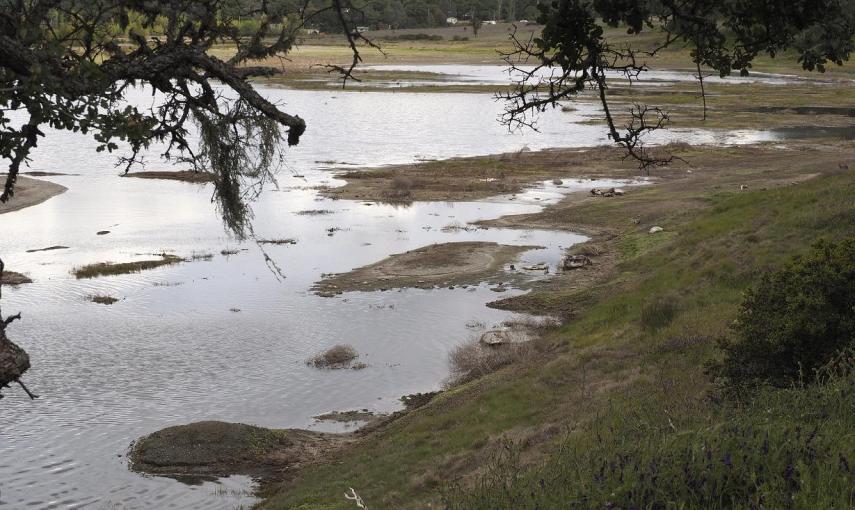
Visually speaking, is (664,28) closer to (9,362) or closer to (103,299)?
(9,362)

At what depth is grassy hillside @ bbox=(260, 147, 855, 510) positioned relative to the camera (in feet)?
23.1

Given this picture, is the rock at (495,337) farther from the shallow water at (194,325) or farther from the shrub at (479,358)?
the shallow water at (194,325)

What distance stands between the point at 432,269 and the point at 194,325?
33.1 feet

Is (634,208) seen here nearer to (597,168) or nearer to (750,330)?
(597,168)

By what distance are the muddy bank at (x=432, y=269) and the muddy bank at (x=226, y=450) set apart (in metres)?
12.8

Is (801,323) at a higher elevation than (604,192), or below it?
higher

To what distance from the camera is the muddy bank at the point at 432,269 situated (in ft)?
118

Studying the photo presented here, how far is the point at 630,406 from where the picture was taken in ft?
47.7

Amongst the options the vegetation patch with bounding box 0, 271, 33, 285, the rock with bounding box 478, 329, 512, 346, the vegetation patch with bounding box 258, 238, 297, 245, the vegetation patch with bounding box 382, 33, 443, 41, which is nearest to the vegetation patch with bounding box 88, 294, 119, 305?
the vegetation patch with bounding box 0, 271, 33, 285

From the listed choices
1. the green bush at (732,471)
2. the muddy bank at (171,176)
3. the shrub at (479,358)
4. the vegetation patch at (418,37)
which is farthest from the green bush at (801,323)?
the vegetation patch at (418,37)

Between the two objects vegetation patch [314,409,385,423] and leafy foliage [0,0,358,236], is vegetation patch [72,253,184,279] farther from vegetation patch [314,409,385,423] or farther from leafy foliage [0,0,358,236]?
leafy foliage [0,0,358,236]

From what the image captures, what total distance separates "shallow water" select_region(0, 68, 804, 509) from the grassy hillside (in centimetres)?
341

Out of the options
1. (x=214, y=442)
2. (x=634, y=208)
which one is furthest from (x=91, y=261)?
(x=634, y=208)

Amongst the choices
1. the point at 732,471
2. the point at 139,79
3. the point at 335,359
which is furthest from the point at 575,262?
the point at 732,471
